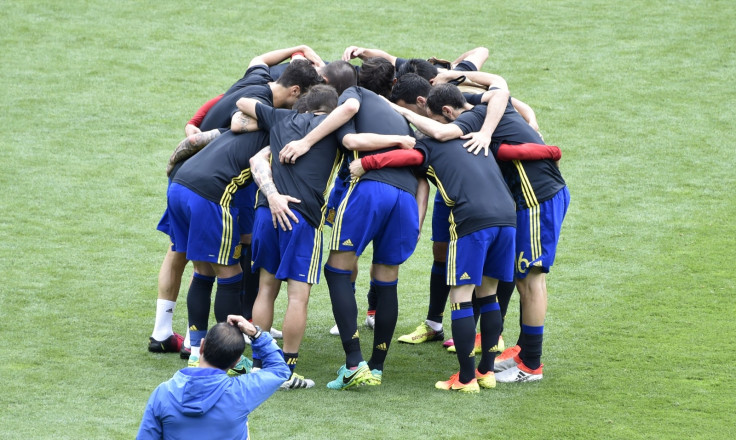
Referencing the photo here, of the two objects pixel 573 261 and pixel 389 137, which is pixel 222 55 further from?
pixel 389 137

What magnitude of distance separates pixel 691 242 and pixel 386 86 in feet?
11.8

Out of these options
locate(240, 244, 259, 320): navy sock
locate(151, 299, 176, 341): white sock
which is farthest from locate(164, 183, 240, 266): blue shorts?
locate(240, 244, 259, 320): navy sock

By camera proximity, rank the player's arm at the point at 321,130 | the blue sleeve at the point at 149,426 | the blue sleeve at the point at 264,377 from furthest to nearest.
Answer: the player's arm at the point at 321,130, the blue sleeve at the point at 264,377, the blue sleeve at the point at 149,426

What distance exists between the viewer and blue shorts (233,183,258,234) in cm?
703

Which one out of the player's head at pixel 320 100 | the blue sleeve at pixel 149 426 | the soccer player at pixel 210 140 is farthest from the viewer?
the soccer player at pixel 210 140

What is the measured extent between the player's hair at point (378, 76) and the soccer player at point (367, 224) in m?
0.56

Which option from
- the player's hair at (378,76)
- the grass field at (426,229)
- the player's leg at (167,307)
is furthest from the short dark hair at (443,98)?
the player's leg at (167,307)

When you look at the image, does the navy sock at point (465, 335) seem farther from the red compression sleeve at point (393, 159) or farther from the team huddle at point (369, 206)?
the red compression sleeve at point (393, 159)

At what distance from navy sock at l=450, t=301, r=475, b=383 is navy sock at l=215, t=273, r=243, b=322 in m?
1.47

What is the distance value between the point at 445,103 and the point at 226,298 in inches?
75.4

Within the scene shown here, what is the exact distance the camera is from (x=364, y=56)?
799 cm

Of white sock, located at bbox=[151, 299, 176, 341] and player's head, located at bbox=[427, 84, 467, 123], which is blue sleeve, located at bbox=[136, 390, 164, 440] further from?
player's head, located at bbox=[427, 84, 467, 123]

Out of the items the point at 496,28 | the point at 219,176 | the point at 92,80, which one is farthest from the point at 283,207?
the point at 496,28

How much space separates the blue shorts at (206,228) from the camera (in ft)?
21.4
